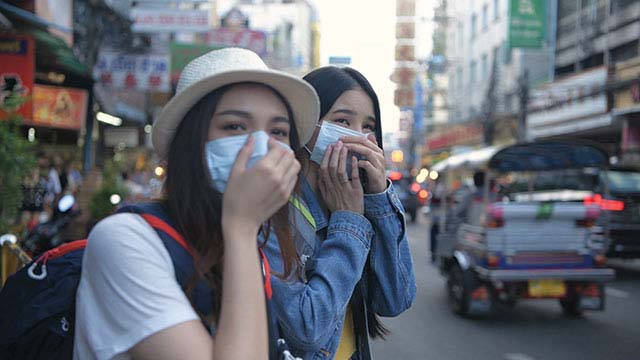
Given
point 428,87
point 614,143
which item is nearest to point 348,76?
point 614,143

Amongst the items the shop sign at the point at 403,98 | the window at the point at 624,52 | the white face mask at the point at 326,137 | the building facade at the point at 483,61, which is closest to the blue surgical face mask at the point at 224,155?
the white face mask at the point at 326,137

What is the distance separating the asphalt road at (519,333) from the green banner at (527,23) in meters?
13.1

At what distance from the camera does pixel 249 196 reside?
45.5 inches

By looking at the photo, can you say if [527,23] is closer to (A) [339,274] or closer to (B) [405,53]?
(B) [405,53]

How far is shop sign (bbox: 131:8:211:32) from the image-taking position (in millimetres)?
11961

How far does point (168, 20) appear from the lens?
12.1m

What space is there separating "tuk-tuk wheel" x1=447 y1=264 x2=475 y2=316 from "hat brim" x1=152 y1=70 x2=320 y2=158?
589 centimetres

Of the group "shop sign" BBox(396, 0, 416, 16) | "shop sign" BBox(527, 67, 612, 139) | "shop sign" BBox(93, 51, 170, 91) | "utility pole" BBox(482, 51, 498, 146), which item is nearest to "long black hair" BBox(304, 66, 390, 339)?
"shop sign" BBox(93, 51, 170, 91)

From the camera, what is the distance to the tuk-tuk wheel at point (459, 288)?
6.96 m

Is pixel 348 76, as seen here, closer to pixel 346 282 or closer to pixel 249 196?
pixel 346 282

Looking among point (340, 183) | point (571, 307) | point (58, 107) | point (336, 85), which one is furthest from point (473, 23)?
point (340, 183)

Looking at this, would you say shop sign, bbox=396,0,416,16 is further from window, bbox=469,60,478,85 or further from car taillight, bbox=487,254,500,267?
car taillight, bbox=487,254,500,267

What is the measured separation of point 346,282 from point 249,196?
0.46 metres

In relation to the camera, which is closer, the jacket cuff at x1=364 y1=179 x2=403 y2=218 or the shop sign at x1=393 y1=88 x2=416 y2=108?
the jacket cuff at x1=364 y1=179 x2=403 y2=218
